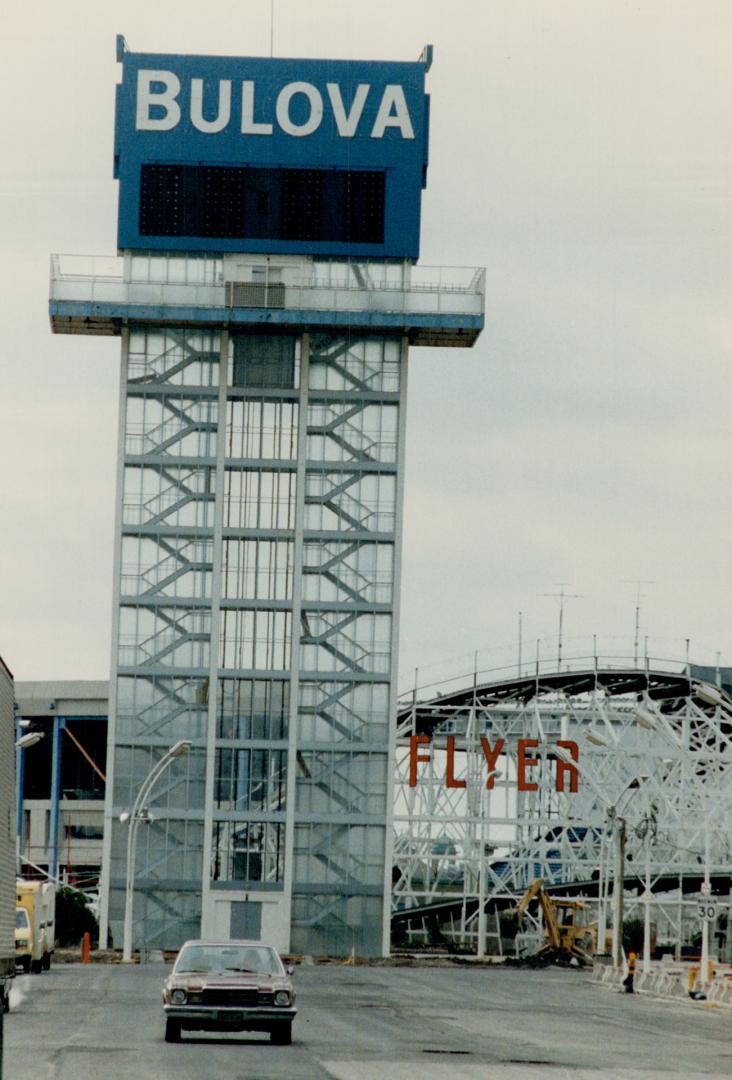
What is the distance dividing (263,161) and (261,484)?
1569 centimetres

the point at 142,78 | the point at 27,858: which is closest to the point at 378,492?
the point at 142,78

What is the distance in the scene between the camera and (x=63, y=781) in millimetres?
139000

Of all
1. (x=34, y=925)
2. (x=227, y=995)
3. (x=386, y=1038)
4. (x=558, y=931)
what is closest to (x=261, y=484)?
(x=558, y=931)

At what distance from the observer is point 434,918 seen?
11531 centimetres

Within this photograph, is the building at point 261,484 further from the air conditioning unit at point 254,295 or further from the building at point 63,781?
the building at point 63,781

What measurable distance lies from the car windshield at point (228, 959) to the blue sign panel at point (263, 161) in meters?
69.4

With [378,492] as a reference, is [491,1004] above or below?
below

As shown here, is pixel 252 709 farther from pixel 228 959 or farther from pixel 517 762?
pixel 228 959

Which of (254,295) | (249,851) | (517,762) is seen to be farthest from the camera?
(517,762)

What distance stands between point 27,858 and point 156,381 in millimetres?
38803

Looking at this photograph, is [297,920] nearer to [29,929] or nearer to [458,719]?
[458,719]

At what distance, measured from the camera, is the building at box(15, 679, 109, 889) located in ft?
422

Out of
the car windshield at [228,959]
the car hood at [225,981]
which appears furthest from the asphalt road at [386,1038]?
the car windshield at [228,959]

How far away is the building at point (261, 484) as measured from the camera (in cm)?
9875
